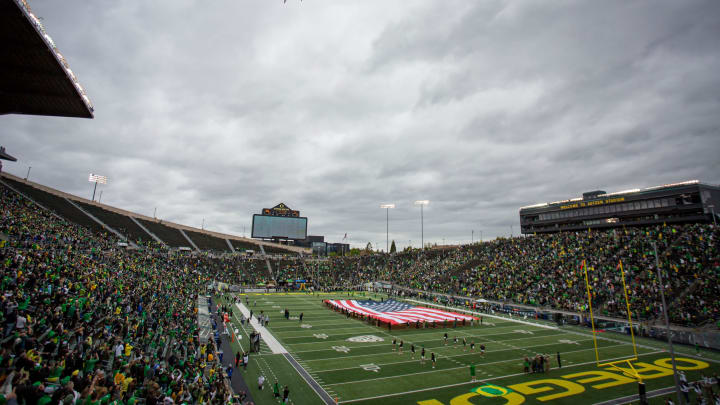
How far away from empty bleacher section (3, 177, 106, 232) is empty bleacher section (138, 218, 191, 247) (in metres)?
14.1

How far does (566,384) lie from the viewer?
1888 cm

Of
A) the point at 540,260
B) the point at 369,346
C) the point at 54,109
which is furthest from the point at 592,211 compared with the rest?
the point at 54,109

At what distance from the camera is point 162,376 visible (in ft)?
40.9

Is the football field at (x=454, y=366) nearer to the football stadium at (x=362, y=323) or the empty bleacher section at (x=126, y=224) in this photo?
the football stadium at (x=362, y=323)

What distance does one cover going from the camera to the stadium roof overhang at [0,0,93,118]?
15852 millimetres

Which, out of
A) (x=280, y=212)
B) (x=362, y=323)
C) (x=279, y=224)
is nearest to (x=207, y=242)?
(x=279, y=224)

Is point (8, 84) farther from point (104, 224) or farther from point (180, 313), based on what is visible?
point (104, 224)

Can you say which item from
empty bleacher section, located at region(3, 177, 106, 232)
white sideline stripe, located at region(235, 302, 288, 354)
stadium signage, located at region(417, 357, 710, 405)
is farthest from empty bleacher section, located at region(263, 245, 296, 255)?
stadium signage, located at region(417, 357, 710, 405)

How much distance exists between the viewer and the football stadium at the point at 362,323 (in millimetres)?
12375

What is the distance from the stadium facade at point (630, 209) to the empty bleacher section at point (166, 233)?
262 feet

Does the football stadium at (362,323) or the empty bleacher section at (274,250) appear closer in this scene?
the football stadium at (362,323)

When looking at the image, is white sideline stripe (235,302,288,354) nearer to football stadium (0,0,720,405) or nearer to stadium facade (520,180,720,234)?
football stadium (0,0,720,405)

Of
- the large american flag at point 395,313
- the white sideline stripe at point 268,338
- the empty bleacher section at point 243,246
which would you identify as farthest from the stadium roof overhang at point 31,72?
the empty bleacher section at point 243,246

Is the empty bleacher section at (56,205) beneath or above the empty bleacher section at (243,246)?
above
